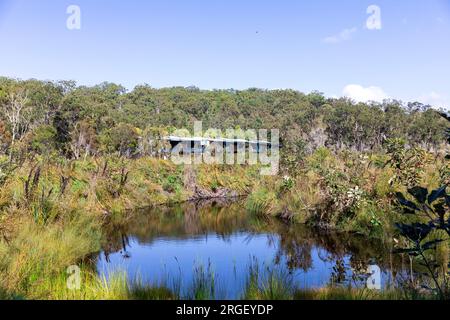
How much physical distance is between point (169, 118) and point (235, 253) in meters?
31.9

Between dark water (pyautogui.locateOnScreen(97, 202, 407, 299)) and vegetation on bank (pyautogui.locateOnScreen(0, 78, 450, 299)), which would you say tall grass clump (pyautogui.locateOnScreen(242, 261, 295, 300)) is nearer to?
vegetation on bank (pyautogui.locateOnScreen(0, 78, 450, 299))

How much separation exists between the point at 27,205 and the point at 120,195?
5.81 meters

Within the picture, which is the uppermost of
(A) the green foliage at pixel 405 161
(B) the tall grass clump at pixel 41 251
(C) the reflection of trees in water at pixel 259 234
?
(A) the green foliage at pixel 405 161

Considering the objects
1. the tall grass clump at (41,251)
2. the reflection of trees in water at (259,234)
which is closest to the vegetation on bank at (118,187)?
the tall grass clump at (41,251)

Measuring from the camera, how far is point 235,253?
7.09m

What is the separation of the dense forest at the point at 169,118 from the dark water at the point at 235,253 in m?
2.84

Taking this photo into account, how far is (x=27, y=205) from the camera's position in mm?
6145

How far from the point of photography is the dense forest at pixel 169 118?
74.8 ft

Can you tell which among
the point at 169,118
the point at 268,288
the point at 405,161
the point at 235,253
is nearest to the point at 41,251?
the point at 268,288

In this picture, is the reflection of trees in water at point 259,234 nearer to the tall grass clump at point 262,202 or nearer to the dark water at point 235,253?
the dark water at point 235,253

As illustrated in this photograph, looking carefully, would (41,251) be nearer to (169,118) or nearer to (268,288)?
(268,288)

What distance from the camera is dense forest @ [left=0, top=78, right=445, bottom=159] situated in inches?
898
